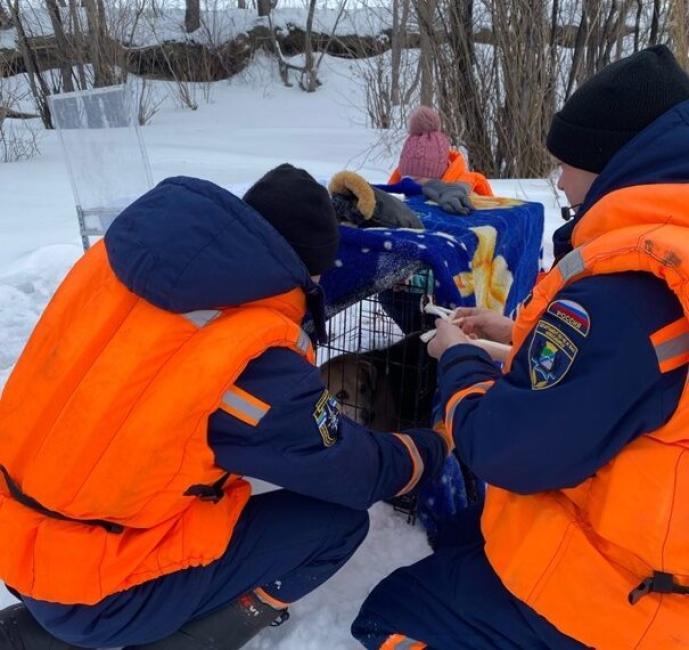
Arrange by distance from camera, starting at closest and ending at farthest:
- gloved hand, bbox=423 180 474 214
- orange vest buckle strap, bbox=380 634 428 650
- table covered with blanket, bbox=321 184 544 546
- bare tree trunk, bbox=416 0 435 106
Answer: orange vest buckle strap, bbox=380 634 428 650 → table covered with blanket, bbox=321 184 544 546 → gloved hand, bbox=423 180 474 214 → bare tree trunk, bbox=416 0 435 106

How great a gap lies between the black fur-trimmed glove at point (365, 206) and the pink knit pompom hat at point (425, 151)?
5.09ft

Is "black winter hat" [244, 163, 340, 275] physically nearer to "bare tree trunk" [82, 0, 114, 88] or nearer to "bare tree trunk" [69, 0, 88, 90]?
"bare tree trunk" [82, 0, 114, 88]

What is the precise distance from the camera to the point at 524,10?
5.82 meters

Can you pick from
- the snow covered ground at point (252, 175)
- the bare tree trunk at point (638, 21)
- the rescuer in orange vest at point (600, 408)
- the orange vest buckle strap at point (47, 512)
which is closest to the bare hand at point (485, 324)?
the rescuer in orange vest at point (600, 408)

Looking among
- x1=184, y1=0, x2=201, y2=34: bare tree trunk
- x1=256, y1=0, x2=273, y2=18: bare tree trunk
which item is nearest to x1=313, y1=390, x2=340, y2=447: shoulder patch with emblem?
x1=184, y1=0, x2=201, y2=34: bare tree trunk

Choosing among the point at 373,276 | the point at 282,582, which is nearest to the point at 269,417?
the point at 282,582

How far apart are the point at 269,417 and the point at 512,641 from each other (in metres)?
0.67

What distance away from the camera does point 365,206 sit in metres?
2.12

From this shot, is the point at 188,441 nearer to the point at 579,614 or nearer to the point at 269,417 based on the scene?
the point at 269,417

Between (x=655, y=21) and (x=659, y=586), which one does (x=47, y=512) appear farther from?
(x=655, y=21)

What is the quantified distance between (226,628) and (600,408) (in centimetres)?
99

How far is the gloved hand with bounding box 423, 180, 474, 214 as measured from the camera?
2543mm

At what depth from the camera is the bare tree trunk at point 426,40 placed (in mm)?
5484

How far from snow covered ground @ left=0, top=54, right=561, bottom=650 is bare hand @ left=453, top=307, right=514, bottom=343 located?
0.69m
